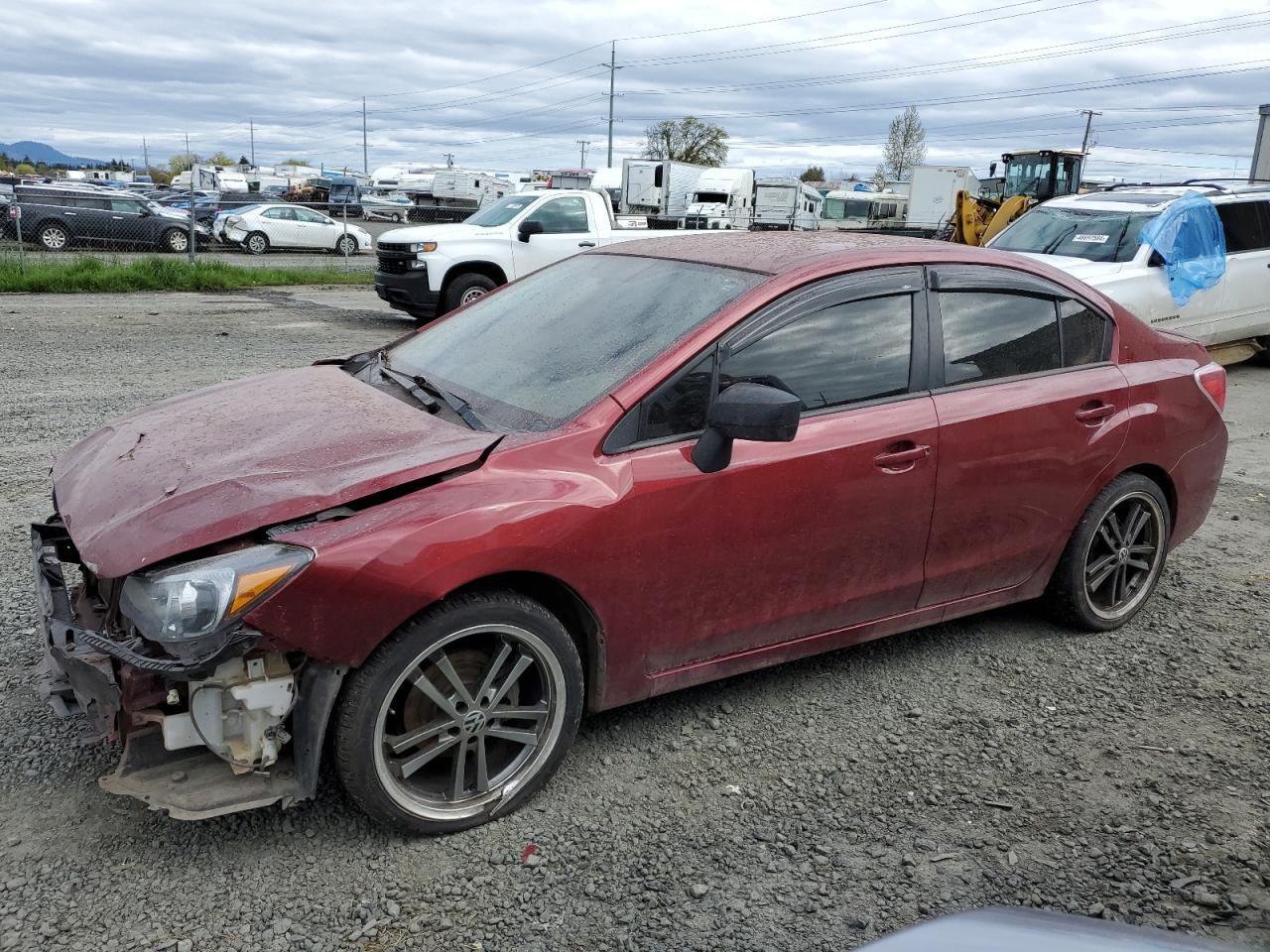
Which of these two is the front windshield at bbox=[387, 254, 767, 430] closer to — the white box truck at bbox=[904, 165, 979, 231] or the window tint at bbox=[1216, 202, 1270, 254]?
the window tint at bbox=[1216, 202, 1270, 254]

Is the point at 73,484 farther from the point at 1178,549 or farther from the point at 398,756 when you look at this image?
the point at 1178,549

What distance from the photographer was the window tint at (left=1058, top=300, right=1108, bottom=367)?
14.1 feet

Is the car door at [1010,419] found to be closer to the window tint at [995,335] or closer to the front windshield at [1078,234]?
the window tint at [995,335]

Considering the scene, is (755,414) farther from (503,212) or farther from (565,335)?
(503,212)

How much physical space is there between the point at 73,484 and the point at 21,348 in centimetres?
858

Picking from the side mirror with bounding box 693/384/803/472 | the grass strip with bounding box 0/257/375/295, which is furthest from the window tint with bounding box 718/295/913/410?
the grass strip with bounding box 0/257/375/295

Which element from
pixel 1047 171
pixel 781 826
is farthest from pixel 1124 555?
pixel 1047 171

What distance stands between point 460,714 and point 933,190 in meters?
48.0

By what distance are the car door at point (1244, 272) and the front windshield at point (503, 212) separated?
8.30 metres

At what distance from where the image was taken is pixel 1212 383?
4.72m

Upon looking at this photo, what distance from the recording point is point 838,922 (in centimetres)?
274

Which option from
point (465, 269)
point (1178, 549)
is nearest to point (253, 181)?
point (465, 269)

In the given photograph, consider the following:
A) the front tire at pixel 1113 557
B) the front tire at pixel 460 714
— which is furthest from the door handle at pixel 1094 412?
the front tire at pixel 460 714

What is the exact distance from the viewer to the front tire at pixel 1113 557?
4.38m
